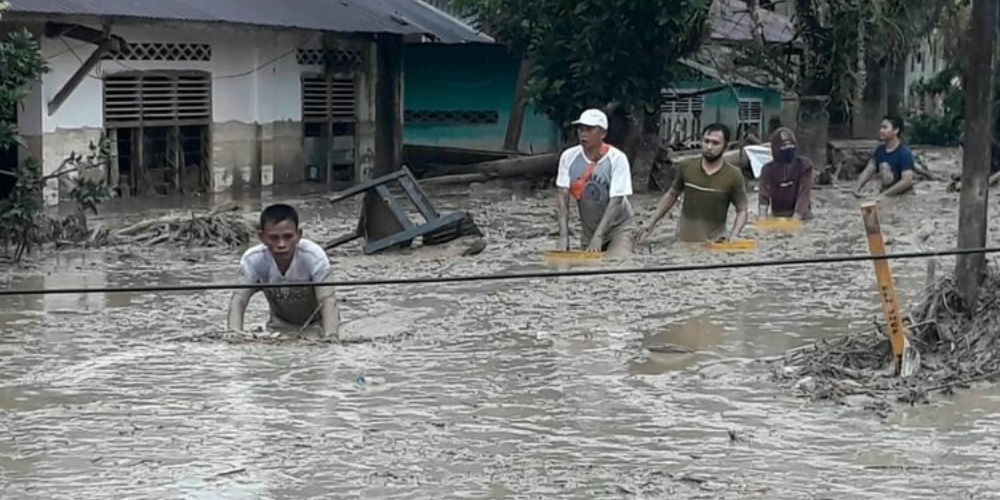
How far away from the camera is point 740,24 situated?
3069 centimetres

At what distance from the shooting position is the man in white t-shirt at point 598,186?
517 inches

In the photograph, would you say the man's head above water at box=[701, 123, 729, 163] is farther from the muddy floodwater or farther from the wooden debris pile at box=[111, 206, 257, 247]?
the wooden debris pile at box=[111, 206, 257, 247]

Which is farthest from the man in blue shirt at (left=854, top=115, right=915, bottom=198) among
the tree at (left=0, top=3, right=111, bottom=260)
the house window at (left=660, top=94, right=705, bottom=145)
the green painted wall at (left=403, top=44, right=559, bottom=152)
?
the house window at (left=660, top=94, right=705, bottom=145)

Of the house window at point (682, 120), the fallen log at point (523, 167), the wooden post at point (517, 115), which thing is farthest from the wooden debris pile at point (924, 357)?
the house window at point (682, 120)

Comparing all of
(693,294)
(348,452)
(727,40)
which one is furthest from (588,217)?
(727,40)

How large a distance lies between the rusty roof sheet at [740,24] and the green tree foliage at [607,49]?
4.49 ft

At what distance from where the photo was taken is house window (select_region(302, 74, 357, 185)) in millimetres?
24750

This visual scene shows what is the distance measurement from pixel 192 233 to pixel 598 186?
15.2 ft

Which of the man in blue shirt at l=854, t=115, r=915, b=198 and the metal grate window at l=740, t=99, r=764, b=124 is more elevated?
the metal grate window at l=740, t=99, r=764, b=124

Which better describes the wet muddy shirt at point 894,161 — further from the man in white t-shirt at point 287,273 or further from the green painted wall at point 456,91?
the green painted wall at point 456,91

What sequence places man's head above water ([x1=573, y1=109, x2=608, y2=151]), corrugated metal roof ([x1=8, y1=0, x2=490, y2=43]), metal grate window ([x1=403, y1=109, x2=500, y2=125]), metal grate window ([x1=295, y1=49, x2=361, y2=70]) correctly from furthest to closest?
1. metal grate window ([x1=403, y1=109, x2=500, y2=125])
2. metal grate window ([x1=295, y1=49, x2=361, y2=70])
3. corrugated metal roof ([x1=8, y1=0, x2=490, y2=43])
4. man's head above water ([x1=573, y1=109, x2=608, y2=151])

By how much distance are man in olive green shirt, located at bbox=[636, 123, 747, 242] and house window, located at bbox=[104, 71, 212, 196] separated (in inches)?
362

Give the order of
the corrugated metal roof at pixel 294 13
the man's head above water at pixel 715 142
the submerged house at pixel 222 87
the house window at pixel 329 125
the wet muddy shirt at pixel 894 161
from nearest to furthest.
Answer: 1. the man's head above water at pixel 715 142
2. the corrugated metal roof at pixel 294 13
3. the wet muddy shirt at pixel 894 161
4. the submerged house at pixel 222 87
5. the house window at pixel 329 125

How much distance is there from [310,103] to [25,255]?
1023cm
